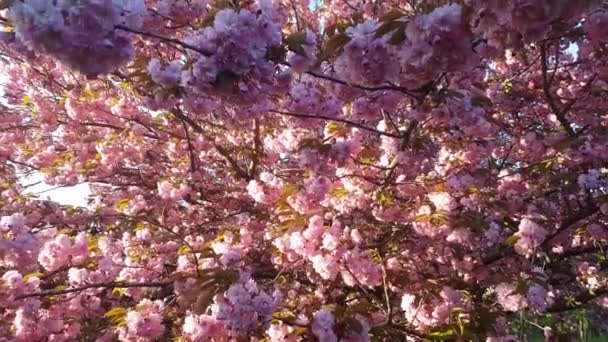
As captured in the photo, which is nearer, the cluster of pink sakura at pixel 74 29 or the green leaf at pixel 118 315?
the cluster of pink sakura at pixel 74 29

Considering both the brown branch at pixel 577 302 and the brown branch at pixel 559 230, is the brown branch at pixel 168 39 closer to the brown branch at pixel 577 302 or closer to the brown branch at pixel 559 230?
the brown branch at pixel 559 230

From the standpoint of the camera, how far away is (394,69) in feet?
7.84

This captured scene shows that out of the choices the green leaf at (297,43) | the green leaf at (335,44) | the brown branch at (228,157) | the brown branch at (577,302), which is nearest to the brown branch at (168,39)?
the green leaf at (297,43)

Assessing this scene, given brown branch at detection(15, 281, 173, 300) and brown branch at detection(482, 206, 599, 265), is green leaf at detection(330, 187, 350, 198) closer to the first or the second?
brown branch at detection(482, 206, 599, 265)

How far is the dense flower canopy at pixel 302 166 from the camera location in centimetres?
218

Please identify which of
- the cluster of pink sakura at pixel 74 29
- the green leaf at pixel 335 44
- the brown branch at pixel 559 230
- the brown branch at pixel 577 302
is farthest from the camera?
the brown branch at pixel 577 302

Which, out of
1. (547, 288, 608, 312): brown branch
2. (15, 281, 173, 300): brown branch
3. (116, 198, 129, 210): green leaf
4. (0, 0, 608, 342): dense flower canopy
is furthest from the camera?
(116, 198, 129, 210): green leaf

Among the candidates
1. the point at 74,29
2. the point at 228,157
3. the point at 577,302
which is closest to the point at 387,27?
the point at 74,29

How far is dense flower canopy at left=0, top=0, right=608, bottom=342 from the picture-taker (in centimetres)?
218

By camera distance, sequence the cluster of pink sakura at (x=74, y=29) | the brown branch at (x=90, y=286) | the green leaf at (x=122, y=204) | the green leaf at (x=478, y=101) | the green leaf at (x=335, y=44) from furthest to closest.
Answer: the green leaf at (x=122, y=204)
the green leaf at (x=478, y=101)
the brown branch at (x=90, y=286)
the green leaf at (x=335, y=44)
the cluster of pink sakura at (x=74, y=29)

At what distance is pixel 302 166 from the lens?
4117 millimetres

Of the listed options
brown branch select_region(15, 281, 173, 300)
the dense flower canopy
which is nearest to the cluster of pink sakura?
the dense flower canopy

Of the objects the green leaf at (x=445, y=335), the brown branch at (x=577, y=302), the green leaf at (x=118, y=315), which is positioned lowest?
the green leaf at (x=118, y=315)

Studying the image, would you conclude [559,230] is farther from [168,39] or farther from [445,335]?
[168,39]
